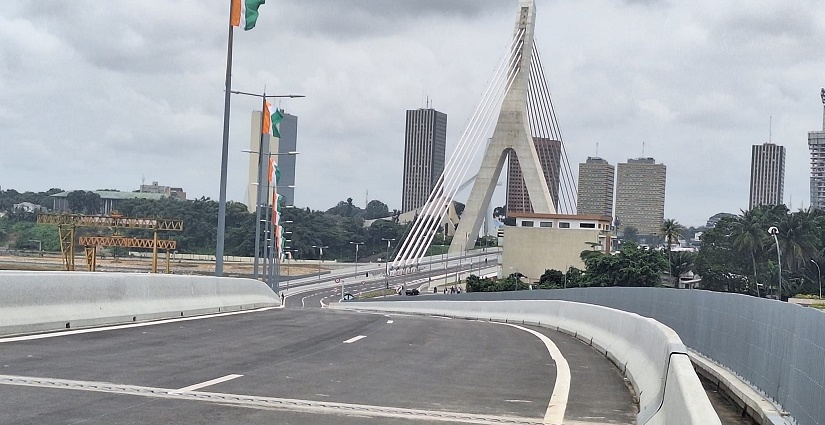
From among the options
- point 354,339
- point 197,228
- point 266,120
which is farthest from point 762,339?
point 197,228

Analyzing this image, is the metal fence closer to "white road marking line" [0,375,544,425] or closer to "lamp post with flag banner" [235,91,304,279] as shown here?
"white road marking line" [0,375,544,425]

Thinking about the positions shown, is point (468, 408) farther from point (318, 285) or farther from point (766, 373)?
point (318, 285)

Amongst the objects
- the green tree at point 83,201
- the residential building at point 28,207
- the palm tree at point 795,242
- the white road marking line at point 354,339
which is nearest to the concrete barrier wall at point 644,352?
the white road marking line at point 354,339

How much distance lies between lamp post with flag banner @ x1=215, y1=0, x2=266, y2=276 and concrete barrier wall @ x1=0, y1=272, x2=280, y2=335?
3.18 m

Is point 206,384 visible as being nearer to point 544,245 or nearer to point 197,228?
point 544,245

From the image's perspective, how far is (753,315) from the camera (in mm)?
12406

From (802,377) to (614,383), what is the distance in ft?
11.3

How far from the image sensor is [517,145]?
4609 inches

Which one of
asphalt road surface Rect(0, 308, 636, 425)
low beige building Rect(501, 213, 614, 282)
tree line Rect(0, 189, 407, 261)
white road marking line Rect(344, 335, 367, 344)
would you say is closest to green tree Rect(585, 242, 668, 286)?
low beige building Rect(501, 213, 614, 282)

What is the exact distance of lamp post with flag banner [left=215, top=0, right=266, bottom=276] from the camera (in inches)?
1038

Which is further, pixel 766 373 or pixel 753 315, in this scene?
pixel 753 315

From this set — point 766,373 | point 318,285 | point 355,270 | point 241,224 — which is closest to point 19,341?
point 766,373

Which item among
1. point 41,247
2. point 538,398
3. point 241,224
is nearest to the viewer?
point 538,398

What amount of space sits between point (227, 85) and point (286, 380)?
17.0 m
